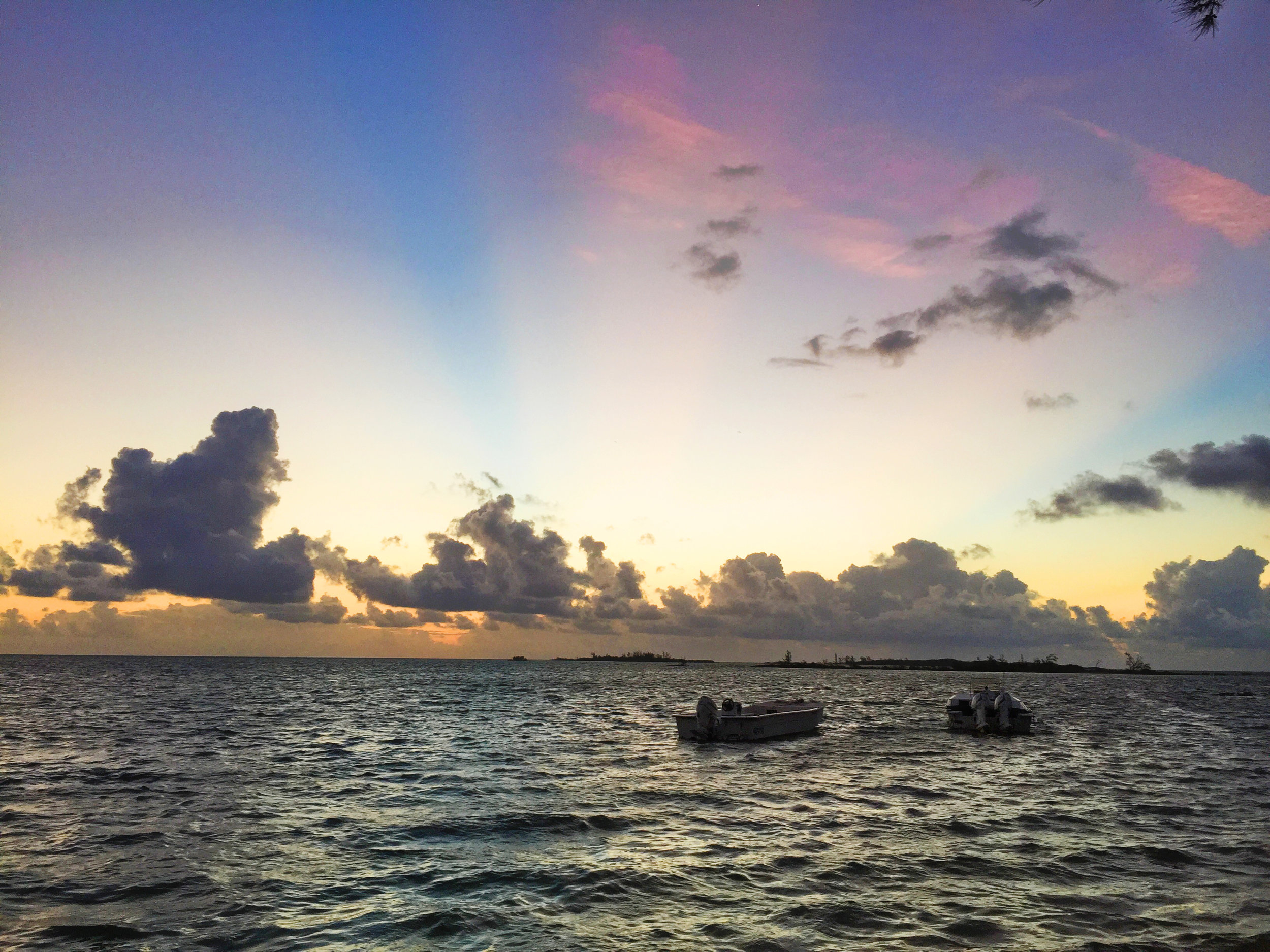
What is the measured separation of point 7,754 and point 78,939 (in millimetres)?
30775

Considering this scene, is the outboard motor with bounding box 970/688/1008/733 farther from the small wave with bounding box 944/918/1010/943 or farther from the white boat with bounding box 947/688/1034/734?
the small wave with bounding box 944/918/1010/943

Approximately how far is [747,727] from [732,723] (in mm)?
909

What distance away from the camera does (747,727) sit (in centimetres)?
4566

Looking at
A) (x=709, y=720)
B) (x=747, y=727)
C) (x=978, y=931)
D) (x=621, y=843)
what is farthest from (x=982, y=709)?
(x=978, y=931)

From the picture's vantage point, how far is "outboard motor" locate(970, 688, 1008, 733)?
52688mm

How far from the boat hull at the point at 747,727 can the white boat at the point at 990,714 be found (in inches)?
520

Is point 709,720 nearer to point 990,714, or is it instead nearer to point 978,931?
point 990,714

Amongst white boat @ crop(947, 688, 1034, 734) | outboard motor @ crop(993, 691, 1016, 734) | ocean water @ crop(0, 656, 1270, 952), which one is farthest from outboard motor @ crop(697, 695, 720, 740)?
outboard motor @ crop(993, 691, 1016, 734)

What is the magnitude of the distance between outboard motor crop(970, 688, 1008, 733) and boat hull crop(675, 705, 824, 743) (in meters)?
13.3

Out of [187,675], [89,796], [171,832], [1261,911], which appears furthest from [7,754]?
[187,675]

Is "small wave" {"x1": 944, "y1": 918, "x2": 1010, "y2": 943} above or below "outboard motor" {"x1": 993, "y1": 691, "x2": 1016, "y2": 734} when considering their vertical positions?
above

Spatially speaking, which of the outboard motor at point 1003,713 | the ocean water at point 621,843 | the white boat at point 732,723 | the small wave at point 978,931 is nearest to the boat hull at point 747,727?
the white boat at point 732,723

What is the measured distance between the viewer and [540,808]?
26016mm

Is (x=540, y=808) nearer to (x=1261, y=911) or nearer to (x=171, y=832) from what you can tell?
(x=171, y=832)
